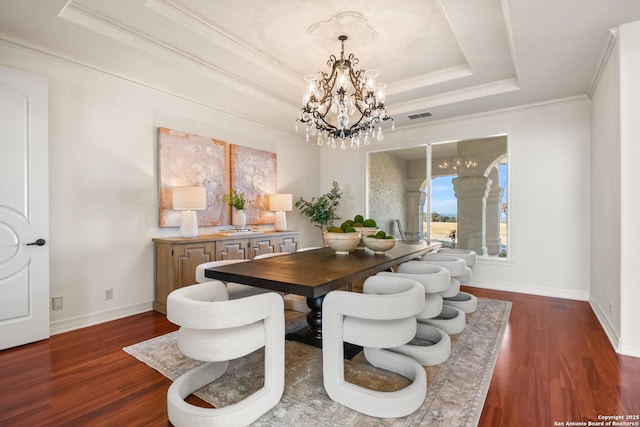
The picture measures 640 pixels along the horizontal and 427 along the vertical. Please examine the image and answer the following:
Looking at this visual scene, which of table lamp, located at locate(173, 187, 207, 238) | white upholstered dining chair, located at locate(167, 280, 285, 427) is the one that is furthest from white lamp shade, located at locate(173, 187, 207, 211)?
white upholstered dining chair, located at locate(167, 280, 285, 427)

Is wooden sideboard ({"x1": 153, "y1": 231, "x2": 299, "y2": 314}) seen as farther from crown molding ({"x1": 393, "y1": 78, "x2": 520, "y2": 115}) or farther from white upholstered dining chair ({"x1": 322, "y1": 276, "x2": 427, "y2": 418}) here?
crown molding ({"x1": 393, "y1": 78, "x2": 520, "y2": 115})

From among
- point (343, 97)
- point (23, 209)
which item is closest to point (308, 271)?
Result: point (343, 97)

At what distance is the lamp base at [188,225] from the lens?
378 cm

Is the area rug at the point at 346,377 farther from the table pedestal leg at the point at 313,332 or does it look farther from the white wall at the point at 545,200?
the white wall at the point at 545,200

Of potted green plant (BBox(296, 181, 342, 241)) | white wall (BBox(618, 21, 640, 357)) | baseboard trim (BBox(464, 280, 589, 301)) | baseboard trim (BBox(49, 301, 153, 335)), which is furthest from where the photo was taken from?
potted green plant (BBox(296, 181, 342, 241))

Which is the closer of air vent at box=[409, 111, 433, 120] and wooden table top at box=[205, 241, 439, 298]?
wooden table top at box=[205, 241, 439, 298]

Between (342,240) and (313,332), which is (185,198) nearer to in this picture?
(342,240)

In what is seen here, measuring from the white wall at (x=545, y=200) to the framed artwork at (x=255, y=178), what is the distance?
3.25 meters

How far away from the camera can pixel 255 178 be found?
16.7ft

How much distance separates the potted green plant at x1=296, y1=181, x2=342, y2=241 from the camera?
5949 mm

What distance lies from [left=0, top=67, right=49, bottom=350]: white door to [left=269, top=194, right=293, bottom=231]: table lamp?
283cm

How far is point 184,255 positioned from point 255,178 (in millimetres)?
1863

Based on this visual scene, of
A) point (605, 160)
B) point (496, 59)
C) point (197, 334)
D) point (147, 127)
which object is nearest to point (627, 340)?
point (605, 160)

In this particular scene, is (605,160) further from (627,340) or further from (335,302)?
(335,302)
